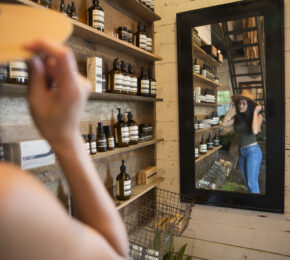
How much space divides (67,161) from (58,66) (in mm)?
127

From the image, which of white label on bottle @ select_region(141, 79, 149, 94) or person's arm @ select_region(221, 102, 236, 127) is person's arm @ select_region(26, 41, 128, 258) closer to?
white label on bottle @ select_region(141, 79, 149, 94)

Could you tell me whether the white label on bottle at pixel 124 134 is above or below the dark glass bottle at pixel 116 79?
Result: below

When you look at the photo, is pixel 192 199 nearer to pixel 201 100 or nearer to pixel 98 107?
pixel 201 100

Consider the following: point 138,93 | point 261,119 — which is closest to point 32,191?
point 138,93

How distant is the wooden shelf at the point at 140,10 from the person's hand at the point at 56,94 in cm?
174

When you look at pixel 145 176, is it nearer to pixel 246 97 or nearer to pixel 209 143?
pixel 209 143

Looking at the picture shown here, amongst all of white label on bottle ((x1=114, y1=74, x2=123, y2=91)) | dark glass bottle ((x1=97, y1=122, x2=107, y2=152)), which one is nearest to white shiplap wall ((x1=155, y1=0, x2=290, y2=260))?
white label on bottle ((x1=114, y1=74, x2=123, y2=91))

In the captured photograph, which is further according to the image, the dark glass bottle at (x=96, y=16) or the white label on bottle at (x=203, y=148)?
the white label on bottle at (x=203, y=148)

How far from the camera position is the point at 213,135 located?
2188 mm

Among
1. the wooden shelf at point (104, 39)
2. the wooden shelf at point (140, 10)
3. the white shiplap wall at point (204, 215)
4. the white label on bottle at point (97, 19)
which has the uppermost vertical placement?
the wooden shelf at point (140, 10)

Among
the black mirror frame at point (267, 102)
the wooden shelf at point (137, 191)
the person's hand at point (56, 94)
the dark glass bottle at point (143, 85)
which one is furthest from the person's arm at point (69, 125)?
the black mirror frame at point (267, 102)

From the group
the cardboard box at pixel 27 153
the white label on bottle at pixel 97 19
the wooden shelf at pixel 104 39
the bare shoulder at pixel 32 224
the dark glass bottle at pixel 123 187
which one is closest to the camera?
the bare shoulder at pixel 32 224

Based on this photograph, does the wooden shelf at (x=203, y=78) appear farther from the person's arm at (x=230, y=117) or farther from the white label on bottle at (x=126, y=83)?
the white label on bottle at (x=126, y=83)

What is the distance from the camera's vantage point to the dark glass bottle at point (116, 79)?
1.70m
